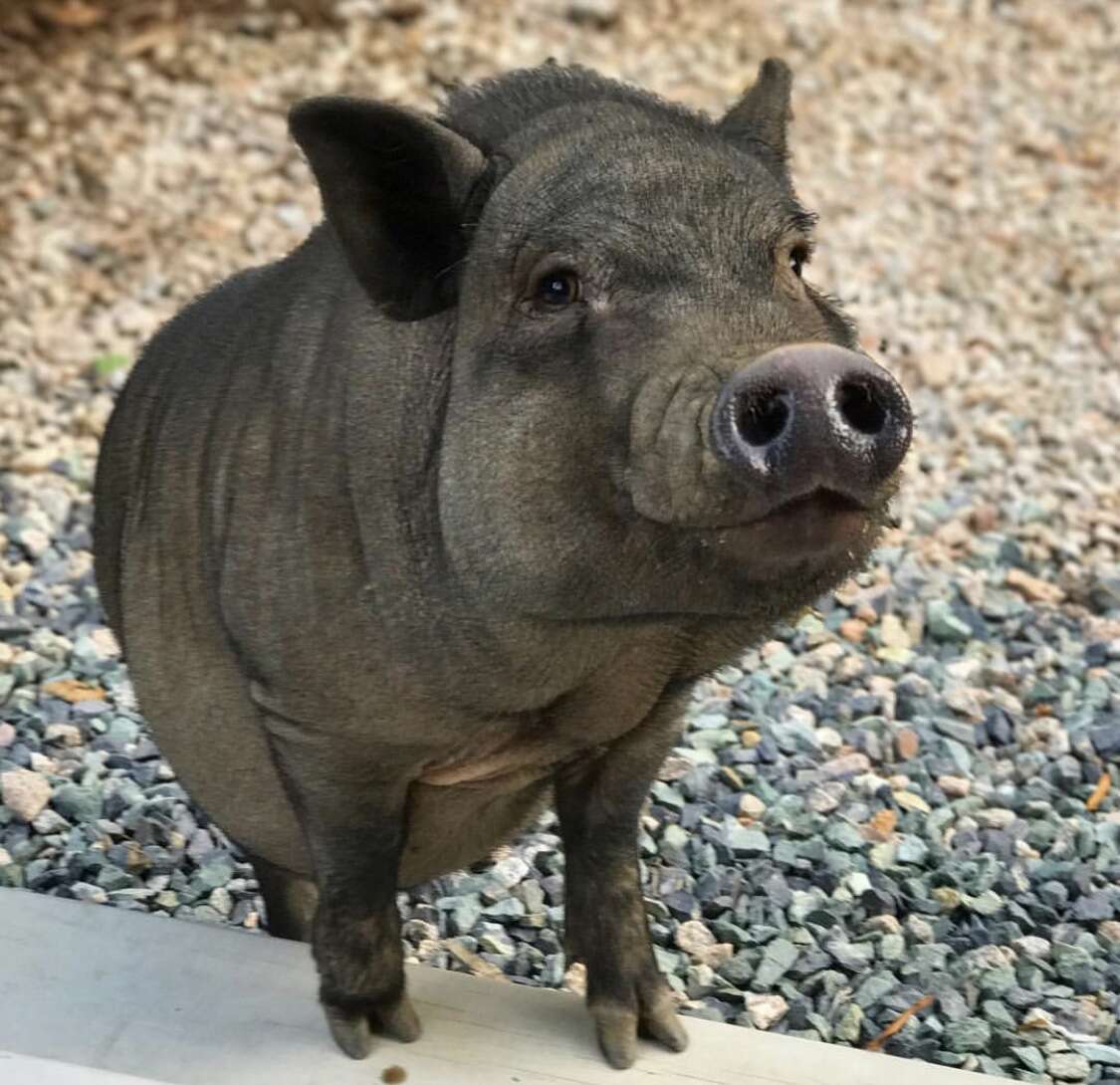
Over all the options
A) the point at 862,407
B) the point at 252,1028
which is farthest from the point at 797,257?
the point at 252,1028

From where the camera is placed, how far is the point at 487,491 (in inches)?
101

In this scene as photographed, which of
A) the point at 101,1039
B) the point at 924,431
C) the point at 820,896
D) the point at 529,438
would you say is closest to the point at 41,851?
the point at 101,1039

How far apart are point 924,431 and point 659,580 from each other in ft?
12.1

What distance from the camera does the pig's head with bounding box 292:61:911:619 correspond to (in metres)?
2.25

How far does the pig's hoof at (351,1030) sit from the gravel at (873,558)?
632 mm

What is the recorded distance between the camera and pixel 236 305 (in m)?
3.26

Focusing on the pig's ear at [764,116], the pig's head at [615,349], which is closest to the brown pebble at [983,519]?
the pig's ear at [764,116]

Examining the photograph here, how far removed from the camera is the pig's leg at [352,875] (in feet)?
9.66

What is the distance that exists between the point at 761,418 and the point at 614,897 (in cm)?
130

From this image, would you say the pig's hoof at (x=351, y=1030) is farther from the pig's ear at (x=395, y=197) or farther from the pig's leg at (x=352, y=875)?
the pig's ear at (x=395, y=197)

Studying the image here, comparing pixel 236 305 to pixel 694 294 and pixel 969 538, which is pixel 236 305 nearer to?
pixel 694 294

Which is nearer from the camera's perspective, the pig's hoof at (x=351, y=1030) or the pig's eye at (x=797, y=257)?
the pig's eye at (x=797, y=257)

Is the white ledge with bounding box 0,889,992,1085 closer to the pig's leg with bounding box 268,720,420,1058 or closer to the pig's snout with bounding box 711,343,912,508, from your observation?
the pig's leg with bounding box 268,720,420,1058

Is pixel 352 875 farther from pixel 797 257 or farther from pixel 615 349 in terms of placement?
pixel 797 257
